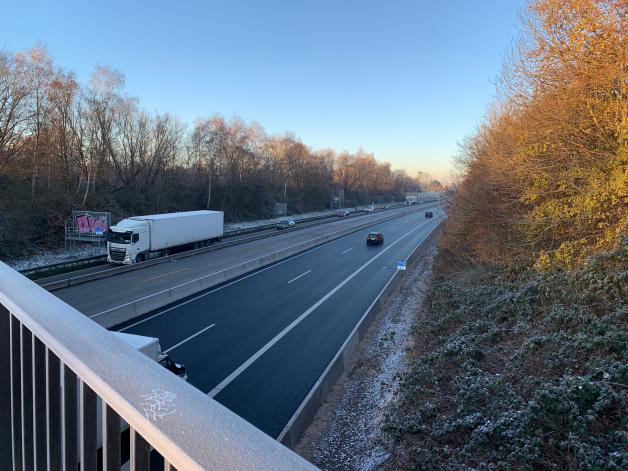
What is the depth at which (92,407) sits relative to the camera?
4.57ft

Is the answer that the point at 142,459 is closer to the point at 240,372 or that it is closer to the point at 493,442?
the point at 493,442

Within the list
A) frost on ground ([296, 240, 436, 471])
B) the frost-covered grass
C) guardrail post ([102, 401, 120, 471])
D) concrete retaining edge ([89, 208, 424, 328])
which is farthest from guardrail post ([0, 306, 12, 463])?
concrete retaining edge ([89, 208, 424, 328])

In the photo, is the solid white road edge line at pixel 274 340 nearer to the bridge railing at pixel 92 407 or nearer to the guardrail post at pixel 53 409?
the bridge railing at pixel 92 407

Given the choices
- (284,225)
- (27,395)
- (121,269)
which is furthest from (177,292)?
(284,225)

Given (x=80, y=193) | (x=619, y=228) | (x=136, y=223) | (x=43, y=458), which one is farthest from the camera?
(x=80, y=193)

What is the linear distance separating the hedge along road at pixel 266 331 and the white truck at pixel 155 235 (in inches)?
294

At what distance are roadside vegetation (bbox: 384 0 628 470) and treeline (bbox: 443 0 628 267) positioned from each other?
0.14ft

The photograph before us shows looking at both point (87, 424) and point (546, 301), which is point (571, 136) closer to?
point (546, 301)

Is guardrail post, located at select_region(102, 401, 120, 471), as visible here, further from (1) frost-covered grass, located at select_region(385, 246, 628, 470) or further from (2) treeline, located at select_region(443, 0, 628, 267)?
(2) treeline, located at select_region(443, 0, 628, 267)

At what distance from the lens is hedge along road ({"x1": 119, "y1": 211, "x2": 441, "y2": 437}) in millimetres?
11549

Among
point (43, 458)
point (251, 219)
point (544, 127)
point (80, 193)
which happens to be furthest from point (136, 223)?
point (251, 219)

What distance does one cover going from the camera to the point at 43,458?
1.69 m

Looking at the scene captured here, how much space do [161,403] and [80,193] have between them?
4312cm

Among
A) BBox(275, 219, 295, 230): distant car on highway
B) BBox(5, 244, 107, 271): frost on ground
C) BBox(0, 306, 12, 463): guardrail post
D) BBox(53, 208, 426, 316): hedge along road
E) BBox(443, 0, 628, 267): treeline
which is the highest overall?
BBox(443, 0, 628, 267): treeline
